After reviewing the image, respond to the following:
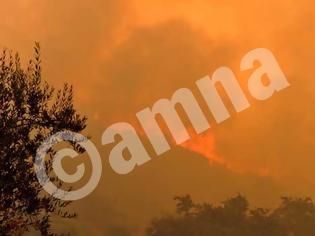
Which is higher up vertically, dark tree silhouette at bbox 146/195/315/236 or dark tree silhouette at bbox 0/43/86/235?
dark tree silhouette at bbox 0/43/86/235

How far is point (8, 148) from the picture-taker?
929 inches

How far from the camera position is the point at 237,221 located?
420ft

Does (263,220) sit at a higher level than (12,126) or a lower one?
lower

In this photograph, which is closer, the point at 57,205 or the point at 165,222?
the point at 57,205

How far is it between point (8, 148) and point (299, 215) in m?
121

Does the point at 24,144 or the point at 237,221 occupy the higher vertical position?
the point at 24,144

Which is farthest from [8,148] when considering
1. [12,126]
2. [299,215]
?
[299,215]

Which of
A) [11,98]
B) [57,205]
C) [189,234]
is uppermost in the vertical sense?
[11,98]

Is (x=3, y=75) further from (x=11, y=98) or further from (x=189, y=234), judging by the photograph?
(x=189, y=234)

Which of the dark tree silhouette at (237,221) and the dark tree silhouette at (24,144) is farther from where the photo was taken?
the dark tree silhouette at (237,221)

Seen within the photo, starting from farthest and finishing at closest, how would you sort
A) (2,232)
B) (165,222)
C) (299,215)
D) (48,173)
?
(299,215), (165,222), (48,173), (2,232)

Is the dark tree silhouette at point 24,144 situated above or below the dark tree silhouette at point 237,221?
above

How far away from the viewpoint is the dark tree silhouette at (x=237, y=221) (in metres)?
126

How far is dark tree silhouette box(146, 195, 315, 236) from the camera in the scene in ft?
414
